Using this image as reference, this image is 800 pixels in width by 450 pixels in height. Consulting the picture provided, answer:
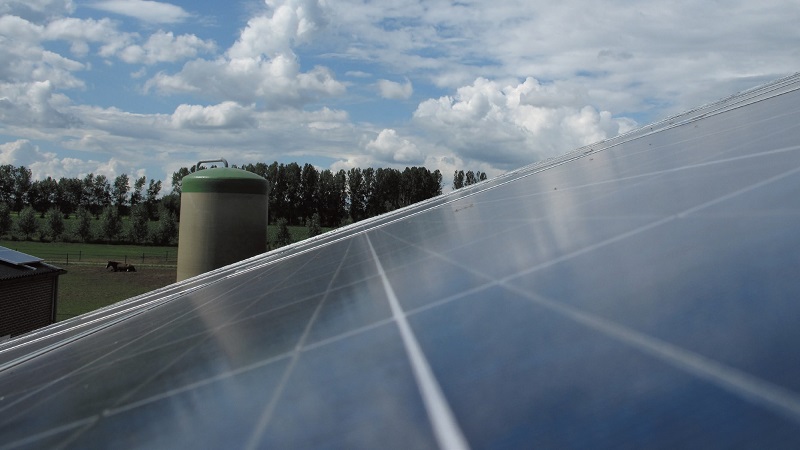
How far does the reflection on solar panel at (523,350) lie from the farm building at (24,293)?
70.2 ft

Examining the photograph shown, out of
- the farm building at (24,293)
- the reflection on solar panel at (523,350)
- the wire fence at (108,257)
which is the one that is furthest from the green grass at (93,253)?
the reflection on solar panel at (523,350)

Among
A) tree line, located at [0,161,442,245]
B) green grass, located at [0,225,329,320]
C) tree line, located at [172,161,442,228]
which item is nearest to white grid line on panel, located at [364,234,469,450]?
green grass, located at [0,225,329,320]

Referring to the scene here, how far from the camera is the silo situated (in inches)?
654

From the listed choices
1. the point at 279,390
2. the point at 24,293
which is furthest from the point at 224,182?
the point at 279,390

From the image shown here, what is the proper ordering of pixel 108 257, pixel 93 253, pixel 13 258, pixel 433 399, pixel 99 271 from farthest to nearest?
pixel 93 253
pixel 108 257
pixel 99 271
pixel 13 258
pixel 433 399

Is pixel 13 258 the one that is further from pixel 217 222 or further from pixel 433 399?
pixel 433 399

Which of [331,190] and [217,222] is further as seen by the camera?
[331,190]

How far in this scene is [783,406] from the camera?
4.38 ft

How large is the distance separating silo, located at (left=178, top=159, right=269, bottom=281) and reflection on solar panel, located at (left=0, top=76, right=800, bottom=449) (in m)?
12.1

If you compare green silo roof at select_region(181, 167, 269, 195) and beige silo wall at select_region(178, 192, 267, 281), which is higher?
green silo roof at select_region(181, 167, 269, 195)

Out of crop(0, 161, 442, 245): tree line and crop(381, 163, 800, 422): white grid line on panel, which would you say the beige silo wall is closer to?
crop(381, 163, 800, 422): white grid line on panel

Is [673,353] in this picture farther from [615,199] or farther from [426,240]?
[426,240]

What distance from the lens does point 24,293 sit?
2398 centimetres

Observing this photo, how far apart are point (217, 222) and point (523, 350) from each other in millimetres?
15583
